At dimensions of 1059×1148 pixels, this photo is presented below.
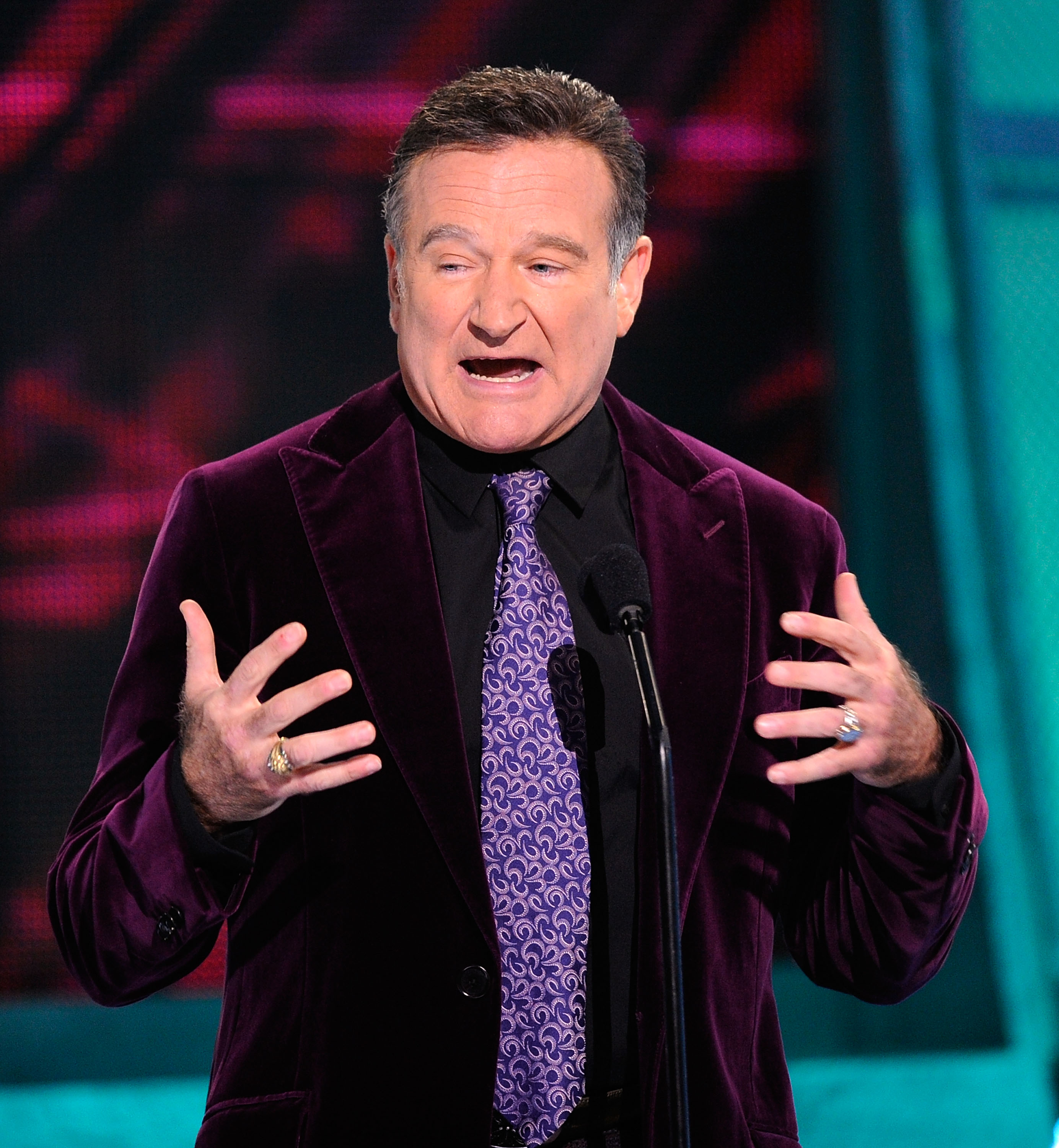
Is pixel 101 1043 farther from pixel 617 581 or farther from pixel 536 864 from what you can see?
pixel 617 581

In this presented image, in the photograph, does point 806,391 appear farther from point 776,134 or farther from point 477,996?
point 477,996

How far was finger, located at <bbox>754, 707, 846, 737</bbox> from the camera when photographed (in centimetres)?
126

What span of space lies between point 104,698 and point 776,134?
2152mm

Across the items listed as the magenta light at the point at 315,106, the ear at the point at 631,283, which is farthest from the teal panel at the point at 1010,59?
the ear at the point at 631,283

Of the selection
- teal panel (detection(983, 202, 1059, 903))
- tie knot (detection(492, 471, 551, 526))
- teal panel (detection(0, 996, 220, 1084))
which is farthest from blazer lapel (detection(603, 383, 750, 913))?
teal panel (detection(0, 996, 220, 1084))

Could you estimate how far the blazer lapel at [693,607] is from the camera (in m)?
1.49

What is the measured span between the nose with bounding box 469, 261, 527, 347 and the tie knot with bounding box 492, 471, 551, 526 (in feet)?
0.58

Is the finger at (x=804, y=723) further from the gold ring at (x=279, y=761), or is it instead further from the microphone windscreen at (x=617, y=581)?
the gold ring at (x=279, y=761)

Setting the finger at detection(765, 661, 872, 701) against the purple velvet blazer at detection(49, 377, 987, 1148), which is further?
the purple velvet blazer at detection(49, 377, 987, 1148)

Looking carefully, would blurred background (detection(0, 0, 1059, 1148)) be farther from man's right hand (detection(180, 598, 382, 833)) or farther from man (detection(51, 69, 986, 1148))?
man's right hand (detection(180, 598, 382, 833))

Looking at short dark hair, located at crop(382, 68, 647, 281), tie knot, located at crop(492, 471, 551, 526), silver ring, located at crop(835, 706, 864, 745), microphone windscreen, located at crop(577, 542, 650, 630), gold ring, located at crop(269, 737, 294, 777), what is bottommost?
→ gold ring, located at crop(269, 737, 294, 777)

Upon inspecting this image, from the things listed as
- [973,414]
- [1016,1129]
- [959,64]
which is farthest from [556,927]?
[959,64]

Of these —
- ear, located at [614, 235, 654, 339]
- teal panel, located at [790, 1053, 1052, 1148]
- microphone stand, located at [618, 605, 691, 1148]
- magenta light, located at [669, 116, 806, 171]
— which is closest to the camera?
microphone stand, located at [618, 605, 691, 1148]

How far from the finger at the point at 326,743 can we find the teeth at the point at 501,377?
1.53 ft
